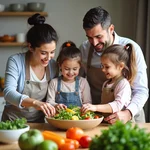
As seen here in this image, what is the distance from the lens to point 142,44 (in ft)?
13.3

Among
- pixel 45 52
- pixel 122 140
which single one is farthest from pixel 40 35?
pixel 122 140

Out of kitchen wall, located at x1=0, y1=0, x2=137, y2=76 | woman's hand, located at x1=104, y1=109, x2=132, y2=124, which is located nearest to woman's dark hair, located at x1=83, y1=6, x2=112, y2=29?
woman's hand, located at x1=104, y1=109, x2=132, y2=124

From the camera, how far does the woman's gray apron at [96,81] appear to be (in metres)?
2.37

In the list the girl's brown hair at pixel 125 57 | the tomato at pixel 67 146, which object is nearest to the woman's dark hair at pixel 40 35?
the girl's brown hair at pixel 125 57

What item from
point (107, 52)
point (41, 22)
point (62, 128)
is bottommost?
point (62, 128)

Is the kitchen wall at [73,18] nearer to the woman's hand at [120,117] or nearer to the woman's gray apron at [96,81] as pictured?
the woman's gray apron at [96,81]

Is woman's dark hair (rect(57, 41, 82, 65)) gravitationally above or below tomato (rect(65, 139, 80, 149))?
above

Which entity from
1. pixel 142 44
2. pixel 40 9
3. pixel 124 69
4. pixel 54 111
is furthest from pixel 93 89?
pixel 40 9

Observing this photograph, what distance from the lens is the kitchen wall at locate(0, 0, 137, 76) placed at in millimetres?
4418

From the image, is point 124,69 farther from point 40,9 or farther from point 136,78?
point 40,9

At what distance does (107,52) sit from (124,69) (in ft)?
0.55

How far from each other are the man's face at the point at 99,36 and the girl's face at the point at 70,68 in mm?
176

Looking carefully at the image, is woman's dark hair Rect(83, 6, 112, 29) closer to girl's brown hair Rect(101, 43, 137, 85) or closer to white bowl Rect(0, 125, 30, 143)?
girl's brown hair Rect(101, 43, 137, 85)

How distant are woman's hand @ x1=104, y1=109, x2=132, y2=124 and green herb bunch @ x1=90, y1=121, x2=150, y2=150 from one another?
2.94 ft
